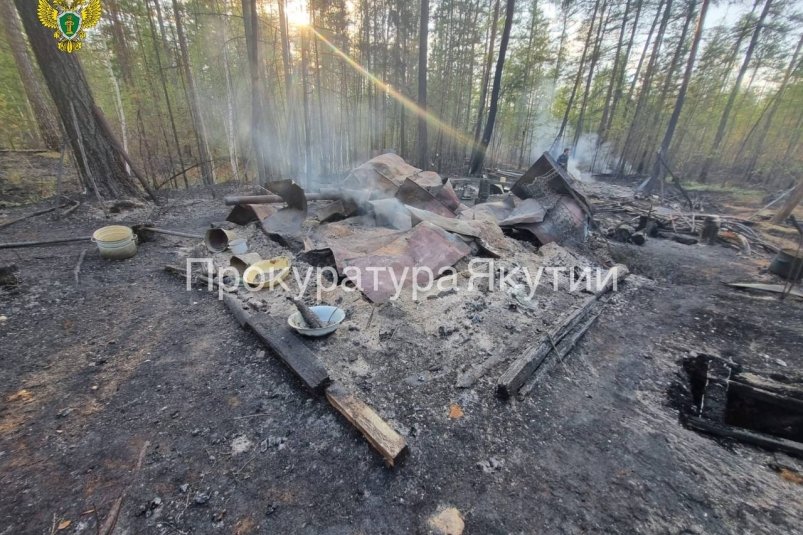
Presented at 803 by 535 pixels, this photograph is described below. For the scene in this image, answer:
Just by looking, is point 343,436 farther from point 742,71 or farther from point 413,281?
point 742,71

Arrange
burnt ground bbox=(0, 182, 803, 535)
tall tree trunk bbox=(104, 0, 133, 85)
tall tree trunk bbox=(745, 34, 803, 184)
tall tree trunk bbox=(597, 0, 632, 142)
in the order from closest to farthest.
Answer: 1. burnt ground bbox=(0, 182, 803, 535)
2. tall tree trunk bbox=(104, 0, 133, 85)
3. tall tree trunk bbox=(745, 34, 803, 184)
4. tall tree trunk bbox=(597, 0, 632, 142)

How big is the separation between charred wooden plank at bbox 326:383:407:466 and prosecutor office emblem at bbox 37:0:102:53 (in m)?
9.65

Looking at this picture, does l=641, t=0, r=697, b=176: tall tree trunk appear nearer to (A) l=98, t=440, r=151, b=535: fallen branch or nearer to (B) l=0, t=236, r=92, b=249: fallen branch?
(A) l=98, t=440, r=151, b=535: fallen branch

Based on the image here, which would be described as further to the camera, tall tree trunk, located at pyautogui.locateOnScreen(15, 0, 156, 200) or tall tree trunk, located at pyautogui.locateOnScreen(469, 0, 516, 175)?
tall tree trunk, located at pyautogui.locateOnScreen(469, 0, 516, 175)

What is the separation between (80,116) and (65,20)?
2.01m

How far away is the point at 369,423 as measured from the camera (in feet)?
7.30

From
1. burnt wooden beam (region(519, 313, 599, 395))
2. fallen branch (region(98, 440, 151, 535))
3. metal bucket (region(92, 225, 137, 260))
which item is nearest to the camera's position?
fallen branch (region(98, 440, 151, 535))

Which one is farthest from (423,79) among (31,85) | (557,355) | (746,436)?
(746,436)

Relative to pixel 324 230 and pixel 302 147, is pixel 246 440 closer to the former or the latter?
pixel 324 230

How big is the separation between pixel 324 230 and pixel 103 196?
585 cm

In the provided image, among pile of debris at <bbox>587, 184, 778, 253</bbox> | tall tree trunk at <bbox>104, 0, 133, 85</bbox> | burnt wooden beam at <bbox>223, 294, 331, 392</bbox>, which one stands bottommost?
burnt wooden beam at <bbox>223, 294, 331, 392</bbox>

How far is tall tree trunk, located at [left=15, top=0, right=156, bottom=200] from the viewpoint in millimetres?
6297

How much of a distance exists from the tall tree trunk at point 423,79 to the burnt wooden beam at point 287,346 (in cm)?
1005

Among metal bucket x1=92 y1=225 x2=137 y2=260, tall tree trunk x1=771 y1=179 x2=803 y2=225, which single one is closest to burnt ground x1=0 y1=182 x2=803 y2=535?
metal bucket x1=92 y1=225 x2=137 y2=260
